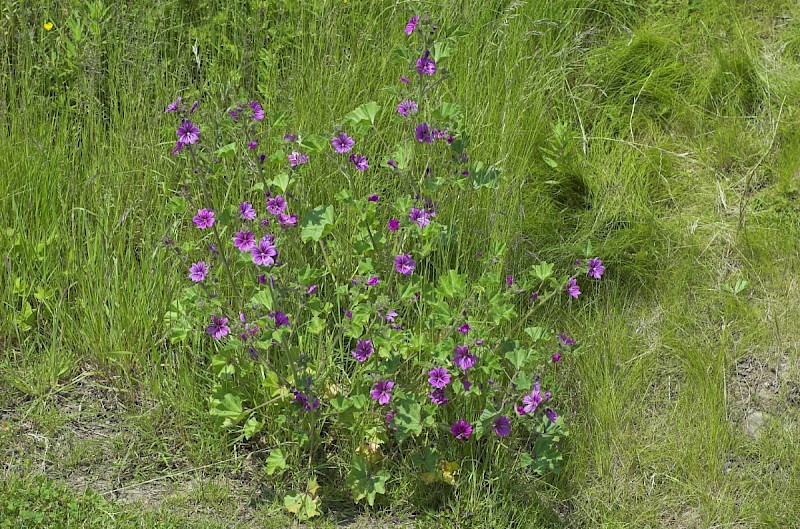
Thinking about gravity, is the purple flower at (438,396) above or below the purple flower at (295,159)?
below

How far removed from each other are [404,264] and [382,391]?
400mm

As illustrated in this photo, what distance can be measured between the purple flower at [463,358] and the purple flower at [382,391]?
0.69 feet

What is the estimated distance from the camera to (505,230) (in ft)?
11.6

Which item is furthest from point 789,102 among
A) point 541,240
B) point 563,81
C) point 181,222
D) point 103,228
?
point 103,228

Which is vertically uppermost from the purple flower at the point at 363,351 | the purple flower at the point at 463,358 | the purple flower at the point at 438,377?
the purple flower at the point at 463,358

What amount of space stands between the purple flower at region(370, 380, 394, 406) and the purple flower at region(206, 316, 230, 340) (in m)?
0.49

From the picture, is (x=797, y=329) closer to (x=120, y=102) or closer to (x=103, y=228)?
(x=103, y=228)

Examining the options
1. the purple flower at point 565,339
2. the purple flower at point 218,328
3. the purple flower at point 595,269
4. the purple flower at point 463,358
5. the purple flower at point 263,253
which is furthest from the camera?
the purple flower at point 595,269

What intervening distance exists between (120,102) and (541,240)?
1890 mm

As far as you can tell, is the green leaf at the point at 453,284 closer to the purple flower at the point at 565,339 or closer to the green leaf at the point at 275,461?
the purple flower at the point at 565,339

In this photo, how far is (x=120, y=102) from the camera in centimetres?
403

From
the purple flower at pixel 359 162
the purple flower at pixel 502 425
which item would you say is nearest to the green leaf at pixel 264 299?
the purple flower at pixel 359 162

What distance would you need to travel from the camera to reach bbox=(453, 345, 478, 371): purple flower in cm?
279

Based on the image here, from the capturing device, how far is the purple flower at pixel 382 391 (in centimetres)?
282
